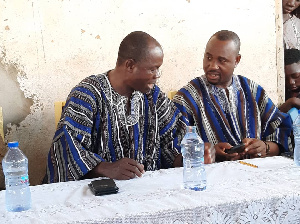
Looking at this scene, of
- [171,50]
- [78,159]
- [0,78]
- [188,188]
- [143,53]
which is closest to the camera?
[188,188]

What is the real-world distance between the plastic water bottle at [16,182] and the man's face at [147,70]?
3.15ft

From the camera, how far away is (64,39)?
3.28 metres

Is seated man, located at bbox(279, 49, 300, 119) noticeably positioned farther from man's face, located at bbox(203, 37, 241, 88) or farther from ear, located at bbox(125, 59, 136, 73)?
ear, located at bbox(125, 59, 136, 73)

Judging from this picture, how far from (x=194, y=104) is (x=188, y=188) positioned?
1323mm

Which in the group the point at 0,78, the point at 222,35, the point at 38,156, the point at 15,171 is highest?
the point at 222,35

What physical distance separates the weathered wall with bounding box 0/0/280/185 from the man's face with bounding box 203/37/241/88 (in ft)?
1.76

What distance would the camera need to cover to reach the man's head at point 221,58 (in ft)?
10.4

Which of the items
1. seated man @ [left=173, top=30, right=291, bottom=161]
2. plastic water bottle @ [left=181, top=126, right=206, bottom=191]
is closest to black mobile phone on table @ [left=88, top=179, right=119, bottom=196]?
plastic water bottle @ [left=181, top=126, right=206, bottom=191]

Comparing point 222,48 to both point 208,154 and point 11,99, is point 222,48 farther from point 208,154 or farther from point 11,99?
point 11,99

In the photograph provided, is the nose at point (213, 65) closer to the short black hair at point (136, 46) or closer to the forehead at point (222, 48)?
the forehead at point (222, 48)

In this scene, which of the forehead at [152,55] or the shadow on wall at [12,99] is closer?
the forehead at [152,55]

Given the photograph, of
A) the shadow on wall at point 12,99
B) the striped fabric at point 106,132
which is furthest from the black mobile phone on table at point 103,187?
the shadow on wall at point 12,99

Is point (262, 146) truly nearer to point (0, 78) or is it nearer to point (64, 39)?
point (64, 39)

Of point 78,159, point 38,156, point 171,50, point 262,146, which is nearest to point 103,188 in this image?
point 78,159
